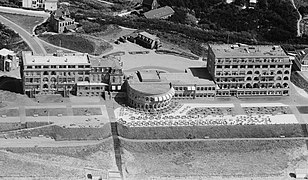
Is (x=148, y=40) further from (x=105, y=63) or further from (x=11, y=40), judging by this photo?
(x=11, y=40)

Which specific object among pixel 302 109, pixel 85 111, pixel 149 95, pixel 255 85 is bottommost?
pixel 302 109

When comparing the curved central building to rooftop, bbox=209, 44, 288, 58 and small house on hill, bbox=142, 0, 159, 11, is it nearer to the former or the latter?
rooftop, bbox=209, 44, 288, 58

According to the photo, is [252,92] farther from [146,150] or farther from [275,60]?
[146,150]

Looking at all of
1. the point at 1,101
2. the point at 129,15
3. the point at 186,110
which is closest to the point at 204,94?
the point at 186,110

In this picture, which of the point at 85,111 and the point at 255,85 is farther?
the point at 255,85

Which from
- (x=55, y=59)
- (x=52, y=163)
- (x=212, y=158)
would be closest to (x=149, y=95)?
(x=212, y=158)
